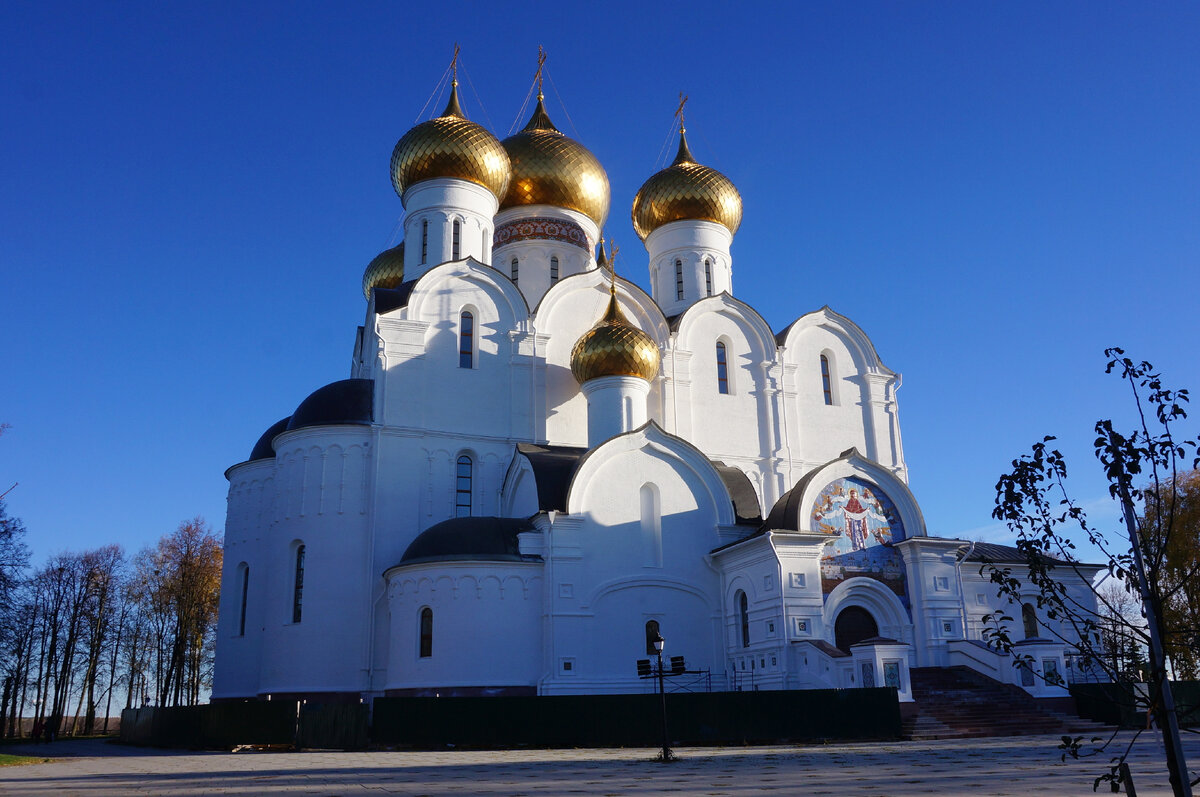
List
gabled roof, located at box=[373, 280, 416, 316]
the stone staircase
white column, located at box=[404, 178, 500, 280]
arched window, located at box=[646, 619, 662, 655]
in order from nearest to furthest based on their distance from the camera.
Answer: the stone staircase < arched window, located at box=[646, 619, 662, 655] < gabled roof, located at box=[373, 280, 416, 316] < white column, located at box=[404, 178, 500, 280]

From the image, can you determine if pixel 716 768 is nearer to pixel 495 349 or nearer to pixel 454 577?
pixel 454 577

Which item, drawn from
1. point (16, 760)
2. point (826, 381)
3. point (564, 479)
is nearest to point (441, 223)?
point (564, 479)

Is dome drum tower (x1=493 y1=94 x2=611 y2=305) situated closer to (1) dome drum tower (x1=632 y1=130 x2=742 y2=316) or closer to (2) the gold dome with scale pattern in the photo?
(1) dome drum tower (x1=632 y1=130 x2=742 y2=316)

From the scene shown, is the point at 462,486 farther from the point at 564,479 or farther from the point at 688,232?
the point at 688,232

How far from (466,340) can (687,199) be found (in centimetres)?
822

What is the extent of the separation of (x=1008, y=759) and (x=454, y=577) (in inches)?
405

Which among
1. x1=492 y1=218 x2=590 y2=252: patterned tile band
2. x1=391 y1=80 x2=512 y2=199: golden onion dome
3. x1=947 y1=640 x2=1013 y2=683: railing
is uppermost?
x1=391 y1=80 x2=512 y2=199: golden onion dome

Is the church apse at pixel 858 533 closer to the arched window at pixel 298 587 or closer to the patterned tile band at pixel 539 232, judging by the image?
the arched window at pixel 298 587

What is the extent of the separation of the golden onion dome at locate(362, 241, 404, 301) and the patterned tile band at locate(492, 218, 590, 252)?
3676mm

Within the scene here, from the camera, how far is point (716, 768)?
1102 centimetres

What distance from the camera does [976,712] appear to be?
1678cm

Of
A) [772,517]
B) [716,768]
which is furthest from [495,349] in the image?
[716,768]

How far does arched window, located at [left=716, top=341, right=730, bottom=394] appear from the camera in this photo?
2427cm

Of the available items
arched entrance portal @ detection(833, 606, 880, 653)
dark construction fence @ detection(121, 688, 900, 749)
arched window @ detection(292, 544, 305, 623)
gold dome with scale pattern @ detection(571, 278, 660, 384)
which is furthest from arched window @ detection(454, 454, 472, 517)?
arched entrance portal @ detection(833, 606, 880, 653)
